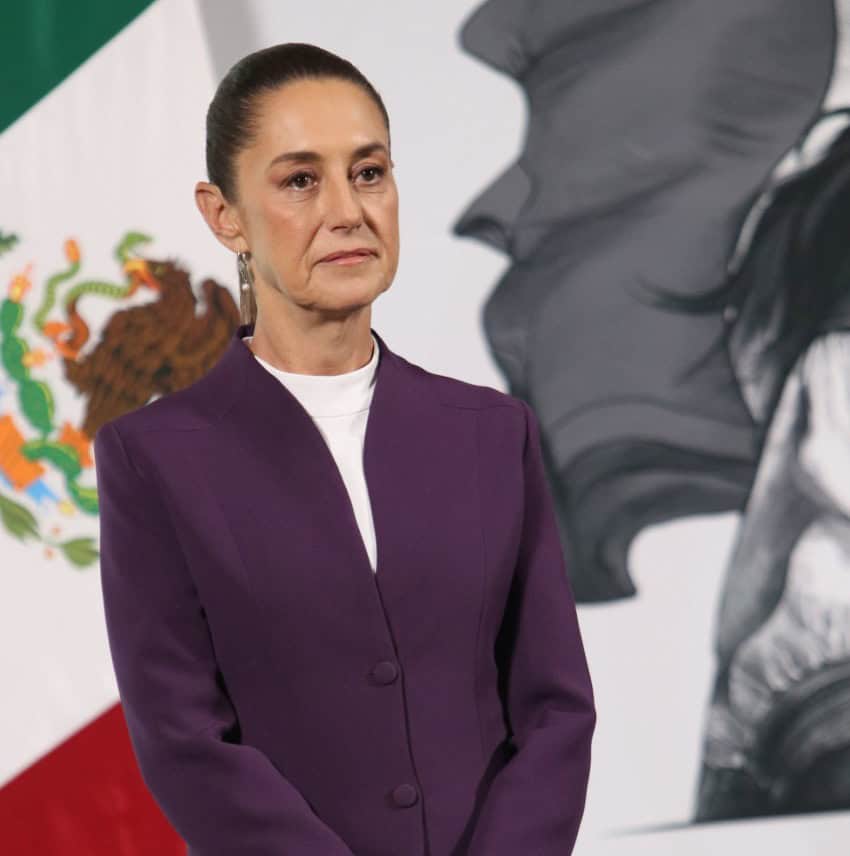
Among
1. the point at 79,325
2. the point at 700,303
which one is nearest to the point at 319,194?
the point at 79,325

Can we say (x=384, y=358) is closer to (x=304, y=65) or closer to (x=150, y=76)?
(x=304, y=65)

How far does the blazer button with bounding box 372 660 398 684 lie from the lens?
102cm

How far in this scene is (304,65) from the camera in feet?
3.44

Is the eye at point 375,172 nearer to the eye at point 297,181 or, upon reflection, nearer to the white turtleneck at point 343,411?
the eye at point 297,181

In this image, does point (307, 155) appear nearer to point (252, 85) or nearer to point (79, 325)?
point (252, 85)

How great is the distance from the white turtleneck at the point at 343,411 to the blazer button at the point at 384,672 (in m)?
0.11

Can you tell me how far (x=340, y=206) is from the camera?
1.01m

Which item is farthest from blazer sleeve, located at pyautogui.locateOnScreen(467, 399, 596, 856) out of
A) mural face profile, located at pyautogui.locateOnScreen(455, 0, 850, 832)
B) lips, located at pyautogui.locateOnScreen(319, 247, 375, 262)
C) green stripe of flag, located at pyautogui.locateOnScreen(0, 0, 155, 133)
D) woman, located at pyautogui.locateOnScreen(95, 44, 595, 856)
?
green stripe of flag, located at pyautogui.locateOnScreen(0, 0, 155, 133)

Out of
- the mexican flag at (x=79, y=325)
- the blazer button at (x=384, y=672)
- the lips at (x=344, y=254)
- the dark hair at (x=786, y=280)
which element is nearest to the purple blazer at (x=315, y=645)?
the blazer button at (x=384, y=672)

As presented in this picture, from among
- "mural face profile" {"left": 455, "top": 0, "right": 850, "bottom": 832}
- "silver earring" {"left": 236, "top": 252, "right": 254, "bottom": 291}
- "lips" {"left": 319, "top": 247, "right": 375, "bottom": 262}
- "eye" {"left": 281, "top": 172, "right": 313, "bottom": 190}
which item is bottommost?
"mural face profile" {"left": 455, "top": 0, "right": 850, "bottom": 832}

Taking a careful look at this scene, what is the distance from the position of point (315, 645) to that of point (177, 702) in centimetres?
10

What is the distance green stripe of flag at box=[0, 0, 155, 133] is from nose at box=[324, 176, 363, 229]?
1.28 metres

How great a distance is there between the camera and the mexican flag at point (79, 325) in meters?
2.14

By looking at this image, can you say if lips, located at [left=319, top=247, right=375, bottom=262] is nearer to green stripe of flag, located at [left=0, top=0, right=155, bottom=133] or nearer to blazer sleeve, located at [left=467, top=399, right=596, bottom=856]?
blazer sleeve, located at [left=467, top=399, right=596, bottom=856]
